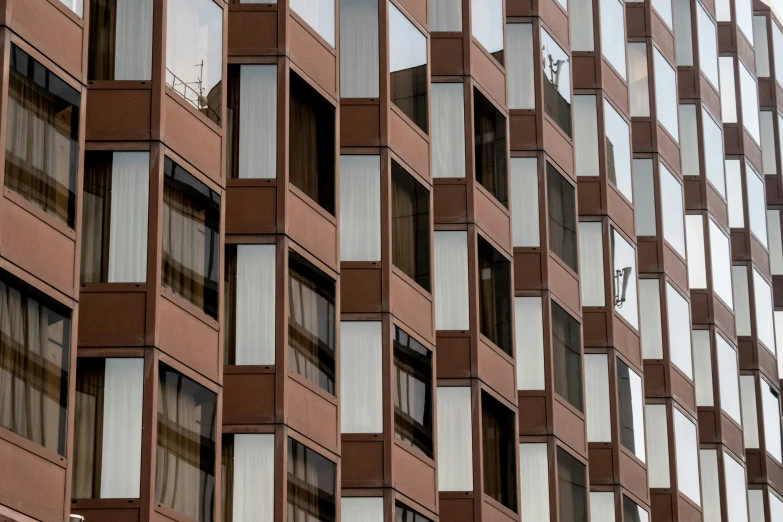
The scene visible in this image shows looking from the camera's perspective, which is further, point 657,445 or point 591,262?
point 657,445

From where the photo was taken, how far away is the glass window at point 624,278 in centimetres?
6059

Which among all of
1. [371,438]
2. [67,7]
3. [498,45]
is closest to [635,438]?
[498,45]

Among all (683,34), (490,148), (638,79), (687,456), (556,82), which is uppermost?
(683,34)

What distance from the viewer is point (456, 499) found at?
4694 cm

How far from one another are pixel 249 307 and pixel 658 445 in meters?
27.7

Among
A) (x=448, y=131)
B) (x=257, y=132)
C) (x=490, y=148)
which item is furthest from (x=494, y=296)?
(x=257, y=132)

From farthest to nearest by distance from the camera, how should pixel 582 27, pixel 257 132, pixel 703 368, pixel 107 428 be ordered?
pixel 703 368 < pixel 582 27 < pixel 257 132 < pixel 107 428

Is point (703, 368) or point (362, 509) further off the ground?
point (703, 368)

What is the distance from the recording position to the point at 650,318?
213 ft

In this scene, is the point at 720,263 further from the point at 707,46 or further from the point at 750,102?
the point at 750,102

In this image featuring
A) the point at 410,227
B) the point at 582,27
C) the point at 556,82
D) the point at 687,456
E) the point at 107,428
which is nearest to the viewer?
the point at 107,428

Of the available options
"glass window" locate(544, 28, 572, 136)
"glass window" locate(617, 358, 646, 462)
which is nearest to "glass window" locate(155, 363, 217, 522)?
"glass window" locate(544, 28, 572, 136)

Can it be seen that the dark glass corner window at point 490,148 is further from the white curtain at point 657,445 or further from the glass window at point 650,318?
the white curtain at point 657,445

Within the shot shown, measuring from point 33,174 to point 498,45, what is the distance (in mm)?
23952
